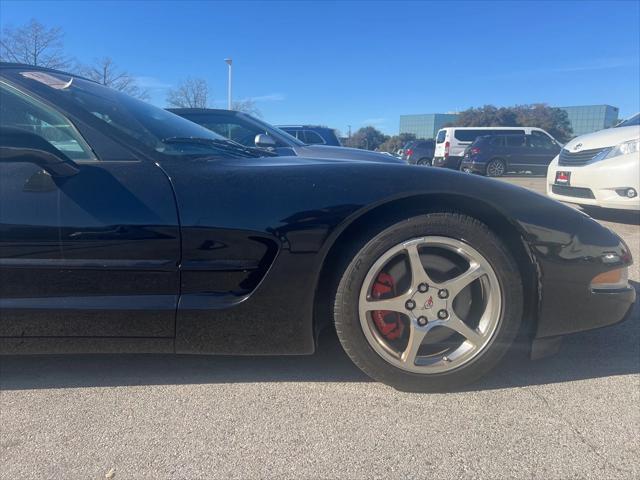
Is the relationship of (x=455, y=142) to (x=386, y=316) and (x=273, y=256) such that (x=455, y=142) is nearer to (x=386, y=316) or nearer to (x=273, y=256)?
(x=386, y=316)

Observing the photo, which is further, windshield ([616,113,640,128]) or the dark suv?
the dark suv

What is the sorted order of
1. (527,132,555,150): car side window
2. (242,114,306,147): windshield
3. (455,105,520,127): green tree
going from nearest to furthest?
1. (242,114,306,147): windshield
2. (527,132,555,150): car side window
3. (455,105,520,127): green tree

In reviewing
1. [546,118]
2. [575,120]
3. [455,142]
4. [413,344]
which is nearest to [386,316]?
[413,344]

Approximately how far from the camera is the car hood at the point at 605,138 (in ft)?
17.7

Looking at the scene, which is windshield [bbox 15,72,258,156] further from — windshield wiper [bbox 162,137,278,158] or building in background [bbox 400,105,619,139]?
building in background [bbox 400,105,619,139]

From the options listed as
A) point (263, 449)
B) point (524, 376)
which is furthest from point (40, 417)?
point (524, 376)

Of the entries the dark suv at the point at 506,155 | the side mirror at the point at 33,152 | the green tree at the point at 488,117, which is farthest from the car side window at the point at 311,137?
the green tree at the point at 488,117

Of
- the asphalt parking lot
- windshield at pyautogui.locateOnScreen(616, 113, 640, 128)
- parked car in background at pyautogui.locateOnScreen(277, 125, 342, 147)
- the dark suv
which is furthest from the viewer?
the dark suv

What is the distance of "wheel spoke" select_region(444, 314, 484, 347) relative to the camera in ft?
6.31

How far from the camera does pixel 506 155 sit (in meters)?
17.7

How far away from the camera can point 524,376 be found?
83.9 inches

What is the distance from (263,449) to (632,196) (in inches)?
203

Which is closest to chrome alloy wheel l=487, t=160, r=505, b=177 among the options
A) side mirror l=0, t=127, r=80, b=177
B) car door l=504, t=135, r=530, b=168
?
car door l=504, t=135, r=530, b=168

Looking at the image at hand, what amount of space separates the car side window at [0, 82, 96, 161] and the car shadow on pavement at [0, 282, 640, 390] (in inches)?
38.5
